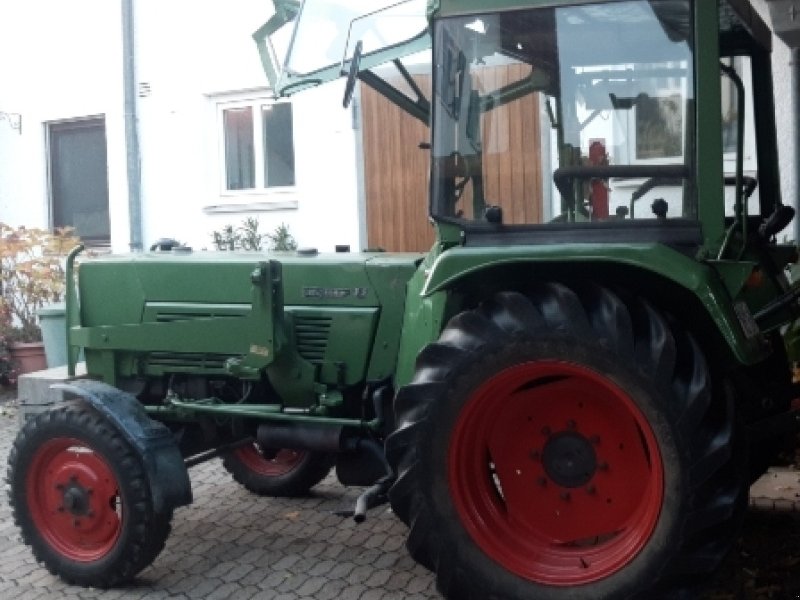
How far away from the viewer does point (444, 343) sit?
359cm

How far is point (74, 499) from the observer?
4.50 metres

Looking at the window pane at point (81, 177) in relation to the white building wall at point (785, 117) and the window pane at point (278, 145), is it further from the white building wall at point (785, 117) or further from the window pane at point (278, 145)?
the white building wall at point (785, 117)

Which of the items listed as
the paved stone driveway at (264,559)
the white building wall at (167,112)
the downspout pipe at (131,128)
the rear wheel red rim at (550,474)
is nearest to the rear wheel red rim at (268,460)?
the paved stone driveway at (264,559)

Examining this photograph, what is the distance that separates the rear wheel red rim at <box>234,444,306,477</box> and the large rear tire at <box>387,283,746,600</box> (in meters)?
2.02

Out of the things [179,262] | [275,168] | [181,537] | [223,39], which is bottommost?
[181,537]

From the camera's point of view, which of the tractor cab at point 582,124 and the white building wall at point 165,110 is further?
the white building wall at point 165,110

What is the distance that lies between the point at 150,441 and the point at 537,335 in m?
1.84

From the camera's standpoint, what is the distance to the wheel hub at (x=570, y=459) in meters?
3.74

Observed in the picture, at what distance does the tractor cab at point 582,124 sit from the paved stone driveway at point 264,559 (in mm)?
1606

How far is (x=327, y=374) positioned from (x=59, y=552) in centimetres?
137

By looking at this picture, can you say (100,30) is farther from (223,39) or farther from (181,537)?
(181,537)

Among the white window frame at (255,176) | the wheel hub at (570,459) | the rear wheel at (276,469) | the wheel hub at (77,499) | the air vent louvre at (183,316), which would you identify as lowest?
the rear wheel at (276,469)

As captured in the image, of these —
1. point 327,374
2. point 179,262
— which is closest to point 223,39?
point 179,262

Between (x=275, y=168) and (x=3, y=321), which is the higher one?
(x=275, y=168)
